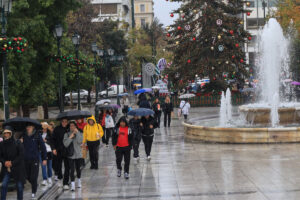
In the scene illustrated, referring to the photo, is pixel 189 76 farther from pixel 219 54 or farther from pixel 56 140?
pixel 56 140

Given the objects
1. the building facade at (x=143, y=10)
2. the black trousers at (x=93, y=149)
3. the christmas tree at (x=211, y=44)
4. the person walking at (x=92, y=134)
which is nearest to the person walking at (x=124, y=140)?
the person walking at (x=92, y=134)

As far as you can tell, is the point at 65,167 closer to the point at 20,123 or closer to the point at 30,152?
the point at 30,152

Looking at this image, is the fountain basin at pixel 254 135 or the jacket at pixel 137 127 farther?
the fountain basin at pixel 254 135

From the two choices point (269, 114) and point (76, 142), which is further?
point (269, 114)

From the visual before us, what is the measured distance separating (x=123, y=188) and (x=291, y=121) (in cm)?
1237

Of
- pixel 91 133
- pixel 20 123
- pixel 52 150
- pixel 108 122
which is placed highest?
pixel 20 123

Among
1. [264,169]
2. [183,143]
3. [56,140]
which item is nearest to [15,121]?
[56,140]

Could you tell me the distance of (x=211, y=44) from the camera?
4506 cm

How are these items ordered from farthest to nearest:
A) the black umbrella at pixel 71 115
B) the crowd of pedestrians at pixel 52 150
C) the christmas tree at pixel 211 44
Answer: the christmas tree at pixel 211 44
the black umbrella at pixel 71 115
the crowd of pedestrians at pixel 52 150

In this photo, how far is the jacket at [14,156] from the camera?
10234 mm

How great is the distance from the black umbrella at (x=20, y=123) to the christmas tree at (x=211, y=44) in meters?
32.9

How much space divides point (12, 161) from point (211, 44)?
36.0 meters

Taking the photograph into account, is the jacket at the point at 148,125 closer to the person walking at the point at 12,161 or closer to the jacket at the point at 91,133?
the jacket at the point at 91,133

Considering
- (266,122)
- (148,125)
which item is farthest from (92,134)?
(266,122)
